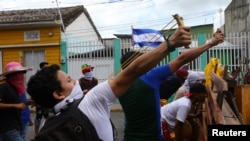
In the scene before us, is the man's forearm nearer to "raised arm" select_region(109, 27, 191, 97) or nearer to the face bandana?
Answer: "raised arm" select_region(109, 27, 191, 97)

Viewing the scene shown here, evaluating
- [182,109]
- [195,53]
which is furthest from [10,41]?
[195,53]

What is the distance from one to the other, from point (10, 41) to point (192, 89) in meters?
14.3

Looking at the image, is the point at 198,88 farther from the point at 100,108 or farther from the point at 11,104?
the point at 100,108

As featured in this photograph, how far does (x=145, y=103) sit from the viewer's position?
3.61m

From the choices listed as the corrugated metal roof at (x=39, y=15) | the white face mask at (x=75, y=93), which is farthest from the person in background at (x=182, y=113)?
the corrugated metal roof at (x=39, y=15)

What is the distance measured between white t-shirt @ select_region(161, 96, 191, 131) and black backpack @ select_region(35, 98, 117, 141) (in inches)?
108

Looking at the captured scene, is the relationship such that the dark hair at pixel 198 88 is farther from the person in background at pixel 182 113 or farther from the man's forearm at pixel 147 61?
the man's forearm at pixel 147 61

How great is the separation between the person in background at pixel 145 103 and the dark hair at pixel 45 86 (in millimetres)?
1011

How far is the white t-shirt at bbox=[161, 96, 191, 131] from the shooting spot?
496 cm

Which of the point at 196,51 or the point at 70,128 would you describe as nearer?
the point at 70,128

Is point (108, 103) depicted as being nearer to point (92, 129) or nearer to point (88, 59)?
point (92, 129)

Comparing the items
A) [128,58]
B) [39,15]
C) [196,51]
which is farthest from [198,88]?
[39,15]

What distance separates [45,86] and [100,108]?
1.08 feet

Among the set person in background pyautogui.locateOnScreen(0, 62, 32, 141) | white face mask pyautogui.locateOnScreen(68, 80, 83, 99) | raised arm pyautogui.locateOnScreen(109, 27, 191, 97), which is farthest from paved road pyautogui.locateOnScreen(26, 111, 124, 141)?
raised arm pyautogui.locateOnScreen(109, 27, 191, 97)
